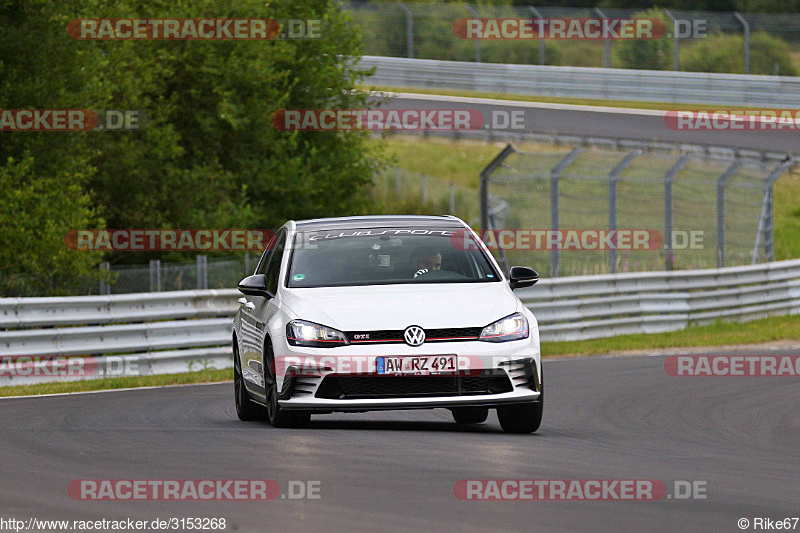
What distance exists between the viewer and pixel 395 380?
379 inches

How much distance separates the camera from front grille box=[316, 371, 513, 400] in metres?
9.64

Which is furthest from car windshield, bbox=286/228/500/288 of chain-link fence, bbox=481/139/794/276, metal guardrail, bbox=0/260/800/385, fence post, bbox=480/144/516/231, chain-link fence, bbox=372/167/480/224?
chain-link fence, bbox=372/167/480/224

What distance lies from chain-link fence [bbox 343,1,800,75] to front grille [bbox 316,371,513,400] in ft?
105

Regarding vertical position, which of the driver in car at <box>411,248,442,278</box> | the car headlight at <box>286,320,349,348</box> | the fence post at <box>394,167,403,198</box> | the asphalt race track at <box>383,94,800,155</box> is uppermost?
the asphalt race track at <box>383,94,800,155</box>

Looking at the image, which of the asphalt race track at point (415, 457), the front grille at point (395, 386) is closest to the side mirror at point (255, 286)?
the asphalt race track at point (415, 457)

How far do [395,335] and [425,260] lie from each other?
1202mm

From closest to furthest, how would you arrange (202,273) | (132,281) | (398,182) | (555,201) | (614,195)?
(202,273) → (132,281) → (555,201) → (614,195) → (398,182)

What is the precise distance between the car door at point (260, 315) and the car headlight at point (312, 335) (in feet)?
1.43

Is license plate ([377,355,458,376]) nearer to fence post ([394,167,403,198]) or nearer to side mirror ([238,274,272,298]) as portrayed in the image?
side mirror ([238,274,272,298])

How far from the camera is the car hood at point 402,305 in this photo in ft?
31.7

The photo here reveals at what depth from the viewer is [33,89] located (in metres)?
23.2

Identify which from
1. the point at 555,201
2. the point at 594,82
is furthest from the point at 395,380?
the point at 594,82

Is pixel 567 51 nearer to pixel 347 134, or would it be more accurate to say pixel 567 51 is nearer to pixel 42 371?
pixel 347 134

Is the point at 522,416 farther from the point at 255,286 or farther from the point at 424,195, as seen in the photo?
the point at 424,195
